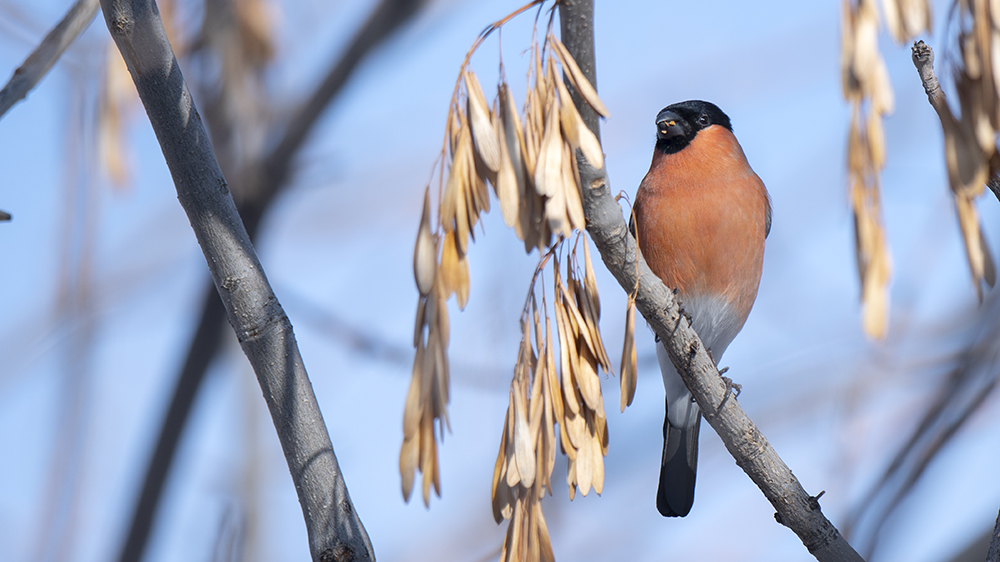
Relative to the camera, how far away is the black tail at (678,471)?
9.39 feet

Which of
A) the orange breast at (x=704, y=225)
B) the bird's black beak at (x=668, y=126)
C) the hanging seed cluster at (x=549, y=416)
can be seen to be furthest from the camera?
the bird's black beak at (x=668, y=126)

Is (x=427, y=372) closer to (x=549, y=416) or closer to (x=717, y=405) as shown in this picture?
(x=549, y=416)

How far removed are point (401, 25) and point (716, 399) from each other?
5.08 feet

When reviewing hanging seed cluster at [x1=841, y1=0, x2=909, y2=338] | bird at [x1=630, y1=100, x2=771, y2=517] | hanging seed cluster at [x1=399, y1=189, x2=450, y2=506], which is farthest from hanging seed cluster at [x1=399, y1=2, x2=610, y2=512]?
bird at [x1=630, y1=100, x2=771, y2=517]

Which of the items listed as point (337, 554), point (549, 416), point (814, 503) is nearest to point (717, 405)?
point (814, 503)

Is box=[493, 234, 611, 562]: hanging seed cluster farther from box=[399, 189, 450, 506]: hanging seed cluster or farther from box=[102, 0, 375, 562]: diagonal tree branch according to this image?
box=[102, 0, 375, 562]: diagonal tree branch

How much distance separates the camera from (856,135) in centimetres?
104

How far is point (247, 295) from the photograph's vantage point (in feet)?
4.30

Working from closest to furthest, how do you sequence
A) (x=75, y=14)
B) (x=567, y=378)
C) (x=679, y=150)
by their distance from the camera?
(x=567, y=378) → (x=75, y=14) → (x=679, y=150)

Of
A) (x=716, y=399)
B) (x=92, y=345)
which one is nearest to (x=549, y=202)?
(x=716, y=399)

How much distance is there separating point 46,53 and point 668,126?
197 centimetres

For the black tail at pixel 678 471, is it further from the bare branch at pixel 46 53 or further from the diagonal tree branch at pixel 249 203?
the bare branch at pixel 46 53

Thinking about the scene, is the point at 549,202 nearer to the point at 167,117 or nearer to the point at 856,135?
the point at 856,135

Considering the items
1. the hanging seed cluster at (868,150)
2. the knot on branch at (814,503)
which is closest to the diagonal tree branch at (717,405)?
the knot on branch at (814,503)
